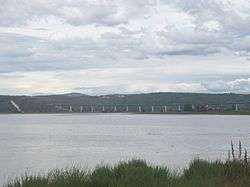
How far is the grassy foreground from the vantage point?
14.1m

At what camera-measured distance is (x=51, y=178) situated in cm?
1501

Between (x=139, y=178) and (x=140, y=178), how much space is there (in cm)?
3

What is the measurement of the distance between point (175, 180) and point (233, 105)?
17621 centimetres

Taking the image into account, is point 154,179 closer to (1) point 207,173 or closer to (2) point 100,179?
(2) point 100,179

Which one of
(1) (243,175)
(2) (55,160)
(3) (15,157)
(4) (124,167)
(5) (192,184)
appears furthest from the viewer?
(3) (15,157)

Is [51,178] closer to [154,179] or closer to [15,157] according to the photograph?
[154,179]

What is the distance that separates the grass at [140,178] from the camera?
1411 cm

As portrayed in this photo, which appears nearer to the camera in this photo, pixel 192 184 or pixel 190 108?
pixel 192 184

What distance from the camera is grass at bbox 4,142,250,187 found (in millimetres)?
14109

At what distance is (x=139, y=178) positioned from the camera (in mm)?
14883

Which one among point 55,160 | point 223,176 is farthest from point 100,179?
point 55,160

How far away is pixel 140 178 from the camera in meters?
14.9

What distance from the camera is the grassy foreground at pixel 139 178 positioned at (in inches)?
555

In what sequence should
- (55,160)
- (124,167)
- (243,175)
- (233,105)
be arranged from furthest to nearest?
(233,105) < (55,160) < (124,167) < (243,175)
